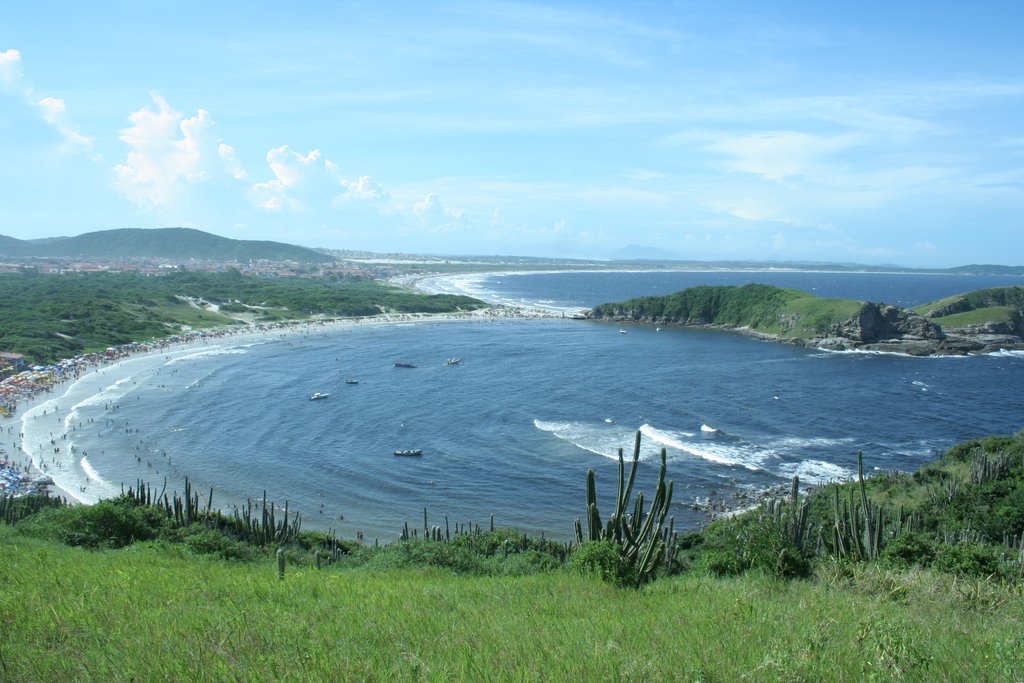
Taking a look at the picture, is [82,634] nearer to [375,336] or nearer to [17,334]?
[17,334]

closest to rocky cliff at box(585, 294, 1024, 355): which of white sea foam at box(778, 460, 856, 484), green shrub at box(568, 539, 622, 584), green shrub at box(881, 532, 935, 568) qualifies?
white sea foam at box(778, 460, 856, 484)

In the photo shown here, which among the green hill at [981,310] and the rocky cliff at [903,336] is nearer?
the rocky cliff at [903,336]

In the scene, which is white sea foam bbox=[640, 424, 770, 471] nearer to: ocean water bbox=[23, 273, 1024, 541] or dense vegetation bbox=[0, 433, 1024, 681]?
ocean water bbox=[23, 273, 1024, 541]

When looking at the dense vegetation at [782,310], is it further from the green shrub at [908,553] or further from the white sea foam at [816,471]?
the green shrub at [908,553]

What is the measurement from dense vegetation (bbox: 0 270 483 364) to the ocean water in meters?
13.4

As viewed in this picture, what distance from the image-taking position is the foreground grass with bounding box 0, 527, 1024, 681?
24.2 ft

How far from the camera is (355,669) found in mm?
7402

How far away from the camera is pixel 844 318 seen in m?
87.5

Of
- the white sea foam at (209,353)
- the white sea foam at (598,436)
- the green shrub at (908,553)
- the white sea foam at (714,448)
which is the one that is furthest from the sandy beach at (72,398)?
the green shrub at (908,553)

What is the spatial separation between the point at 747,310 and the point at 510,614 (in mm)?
101137

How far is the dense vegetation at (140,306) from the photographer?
7894 centimetres

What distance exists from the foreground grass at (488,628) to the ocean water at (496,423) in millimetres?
18948

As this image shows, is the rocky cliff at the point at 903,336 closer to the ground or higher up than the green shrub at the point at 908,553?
higher up

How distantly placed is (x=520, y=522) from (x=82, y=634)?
25.1 metres
